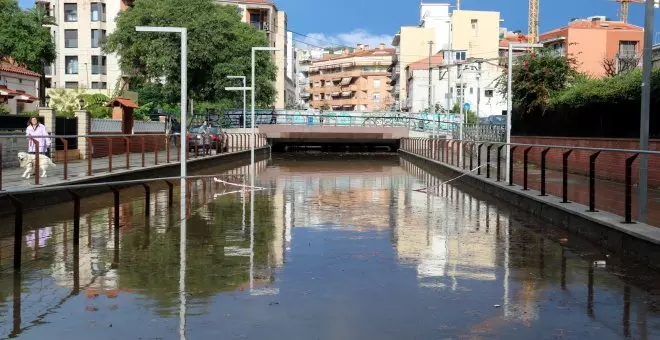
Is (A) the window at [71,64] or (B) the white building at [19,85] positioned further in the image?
(A) the window at [71,64]

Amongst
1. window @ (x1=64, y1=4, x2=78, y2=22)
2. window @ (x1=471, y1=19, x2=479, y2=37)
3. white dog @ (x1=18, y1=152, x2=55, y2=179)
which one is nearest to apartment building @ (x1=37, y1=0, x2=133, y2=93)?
window @ (x1=64, y1=4, x2=78, y2=22)

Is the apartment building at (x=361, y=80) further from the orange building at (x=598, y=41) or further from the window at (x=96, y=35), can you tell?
the window at (x=96, y=35)

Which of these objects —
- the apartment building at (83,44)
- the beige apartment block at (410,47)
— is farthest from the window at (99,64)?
the beige apartment block at (410,47)

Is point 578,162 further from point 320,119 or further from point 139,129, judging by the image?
point 320,119

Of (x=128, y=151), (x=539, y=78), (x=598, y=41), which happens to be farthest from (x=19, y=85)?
(x=598, y=41)

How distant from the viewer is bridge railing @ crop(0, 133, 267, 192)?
16062 mm

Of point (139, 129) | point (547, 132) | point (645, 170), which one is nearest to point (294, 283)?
point (645, 170)

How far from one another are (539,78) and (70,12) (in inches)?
2501

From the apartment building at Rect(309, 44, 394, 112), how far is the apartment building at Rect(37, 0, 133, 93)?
67.1 m

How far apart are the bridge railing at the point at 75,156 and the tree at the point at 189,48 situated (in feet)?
59.6

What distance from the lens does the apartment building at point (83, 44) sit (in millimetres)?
84375

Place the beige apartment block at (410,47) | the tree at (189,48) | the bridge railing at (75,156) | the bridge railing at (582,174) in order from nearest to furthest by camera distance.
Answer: the bridge railing at (582,174) < the bridge railing at (75,156) < the tree at (189,48) < the beige apartment block at (410,47)

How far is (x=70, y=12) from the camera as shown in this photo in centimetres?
8469

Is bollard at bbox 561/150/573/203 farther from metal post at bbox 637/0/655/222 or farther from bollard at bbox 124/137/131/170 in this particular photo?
bollard at bbox 124/137/131/170
